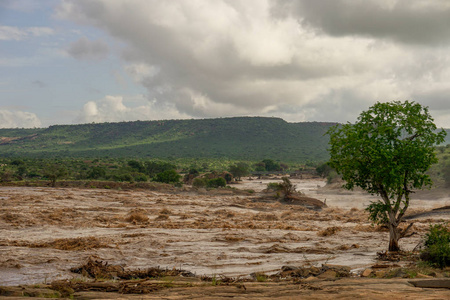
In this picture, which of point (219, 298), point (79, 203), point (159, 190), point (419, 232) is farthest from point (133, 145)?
point (219, 298)

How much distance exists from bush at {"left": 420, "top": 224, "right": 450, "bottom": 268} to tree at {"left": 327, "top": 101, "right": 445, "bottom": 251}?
181 cm

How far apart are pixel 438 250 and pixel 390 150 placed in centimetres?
402

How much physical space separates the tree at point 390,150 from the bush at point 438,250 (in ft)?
5.93

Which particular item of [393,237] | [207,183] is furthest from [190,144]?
[393,237]

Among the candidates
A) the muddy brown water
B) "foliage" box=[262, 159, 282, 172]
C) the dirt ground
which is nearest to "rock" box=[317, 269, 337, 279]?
the dirt ground

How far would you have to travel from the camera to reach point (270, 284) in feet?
32.4

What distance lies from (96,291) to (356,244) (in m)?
14.2

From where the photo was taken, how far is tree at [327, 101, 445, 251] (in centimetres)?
1474

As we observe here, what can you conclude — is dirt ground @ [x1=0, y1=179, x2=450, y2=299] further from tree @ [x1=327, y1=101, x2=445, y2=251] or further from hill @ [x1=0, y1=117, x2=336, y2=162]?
hill @ [x1=0, y1=117, x2=336, y2=162]

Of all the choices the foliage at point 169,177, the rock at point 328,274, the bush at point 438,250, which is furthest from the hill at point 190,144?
the rock at point 328,274

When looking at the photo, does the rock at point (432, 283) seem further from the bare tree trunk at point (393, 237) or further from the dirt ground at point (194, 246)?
the bare tree trunk at point (393, 237)

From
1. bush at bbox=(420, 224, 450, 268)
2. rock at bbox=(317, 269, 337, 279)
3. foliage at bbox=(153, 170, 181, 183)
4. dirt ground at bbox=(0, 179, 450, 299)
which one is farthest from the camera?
foliage at bbox=(153, 170, 181, 183)

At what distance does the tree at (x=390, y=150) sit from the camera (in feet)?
48.4

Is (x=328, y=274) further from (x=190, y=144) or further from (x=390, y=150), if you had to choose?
(x=190, y=144)
